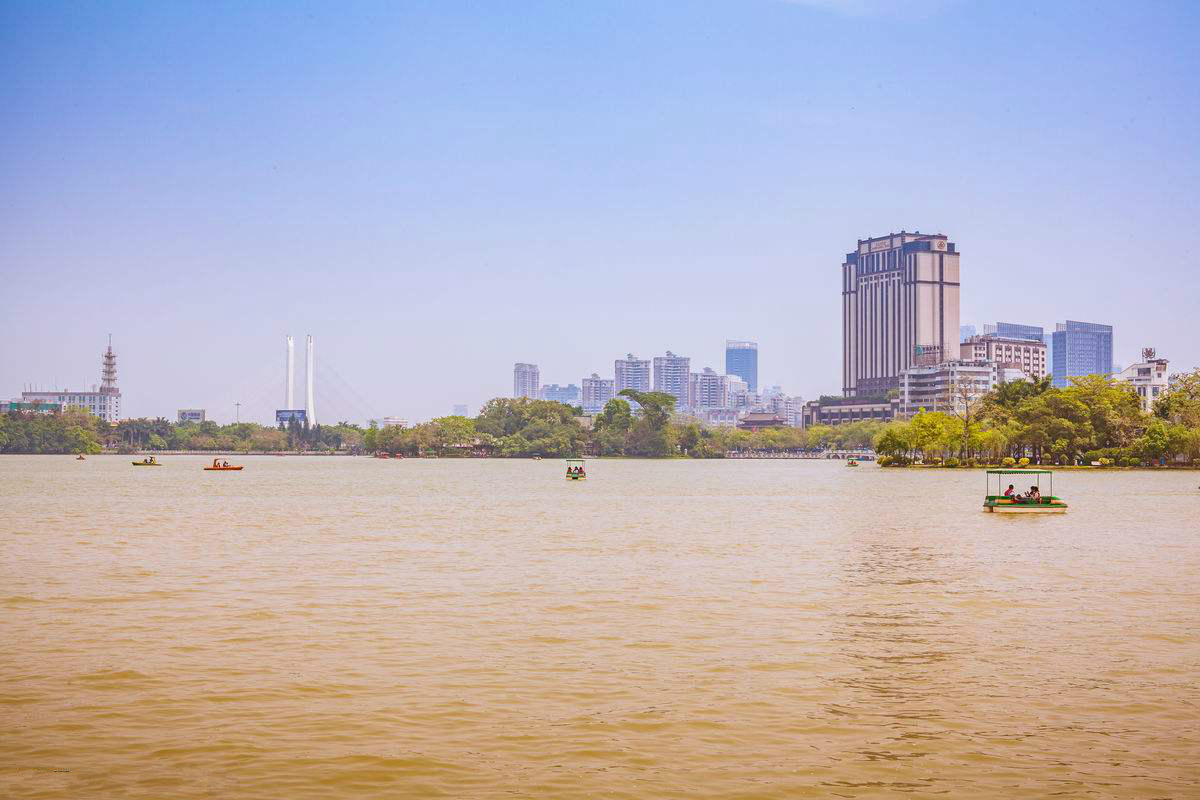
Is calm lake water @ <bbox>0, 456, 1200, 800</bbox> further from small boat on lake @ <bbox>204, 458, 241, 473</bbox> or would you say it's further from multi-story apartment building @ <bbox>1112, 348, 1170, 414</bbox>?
multi-story apartment building @ <bbox>1112, 348, 1170, 414</bbox>

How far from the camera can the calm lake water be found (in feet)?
30.9

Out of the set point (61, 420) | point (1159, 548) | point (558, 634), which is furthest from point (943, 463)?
point (61, 420)

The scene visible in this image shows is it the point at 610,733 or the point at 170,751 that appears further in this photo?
the point at 610,733

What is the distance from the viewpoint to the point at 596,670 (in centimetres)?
1338

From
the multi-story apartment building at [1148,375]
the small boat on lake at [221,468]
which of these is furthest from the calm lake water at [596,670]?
Result: the multi-story apartment building at [1148,375]

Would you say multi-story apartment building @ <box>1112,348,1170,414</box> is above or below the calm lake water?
above

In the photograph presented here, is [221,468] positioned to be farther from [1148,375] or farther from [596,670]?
[1148,375]

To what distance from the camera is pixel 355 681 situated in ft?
41.8

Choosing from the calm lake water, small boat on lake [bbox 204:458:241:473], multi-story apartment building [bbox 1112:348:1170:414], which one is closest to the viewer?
the calm lake water

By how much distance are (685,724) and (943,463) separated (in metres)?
106

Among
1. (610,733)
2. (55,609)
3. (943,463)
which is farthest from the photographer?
A: (943,463)

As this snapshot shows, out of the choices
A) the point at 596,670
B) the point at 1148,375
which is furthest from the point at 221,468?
the point at 1148,375

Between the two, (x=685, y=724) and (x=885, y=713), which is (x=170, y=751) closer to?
(x=685, y=724)

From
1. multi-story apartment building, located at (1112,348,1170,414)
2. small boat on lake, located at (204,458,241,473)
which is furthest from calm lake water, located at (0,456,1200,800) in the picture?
multi-story apartment building, located at (1112,348,1170,414)
